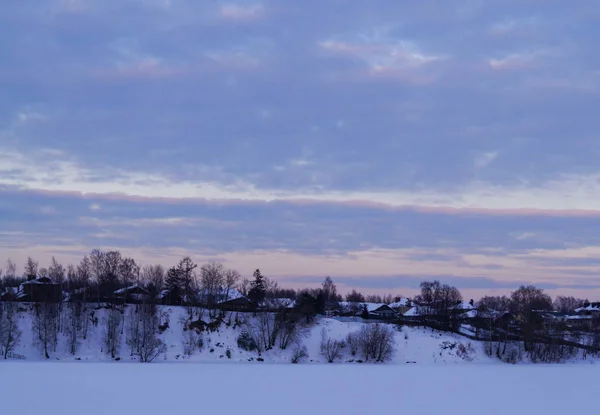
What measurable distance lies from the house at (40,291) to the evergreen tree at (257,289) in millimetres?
19578

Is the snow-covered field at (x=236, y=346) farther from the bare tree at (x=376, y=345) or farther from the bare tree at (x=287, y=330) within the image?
the bare tree at (x=376, y=345)

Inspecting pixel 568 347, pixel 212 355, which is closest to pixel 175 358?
pixel 212 355

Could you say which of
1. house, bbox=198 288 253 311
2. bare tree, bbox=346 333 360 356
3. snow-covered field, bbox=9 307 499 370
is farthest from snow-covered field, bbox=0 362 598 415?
house, bbox=198 288 253 311

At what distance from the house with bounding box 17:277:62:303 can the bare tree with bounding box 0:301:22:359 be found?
5688mm

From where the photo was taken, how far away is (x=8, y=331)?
163 ft

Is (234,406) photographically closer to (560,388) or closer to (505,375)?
(560,388)

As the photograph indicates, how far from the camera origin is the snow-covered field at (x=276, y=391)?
2438 cm

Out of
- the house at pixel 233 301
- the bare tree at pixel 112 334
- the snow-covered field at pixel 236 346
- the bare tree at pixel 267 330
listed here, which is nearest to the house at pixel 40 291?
the snow-covered field at pixel 236 346

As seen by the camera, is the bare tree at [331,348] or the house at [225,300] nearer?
the bare tree at [331,348]

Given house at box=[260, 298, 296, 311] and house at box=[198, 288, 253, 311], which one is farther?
house at box=[198, 288, 253, 311]

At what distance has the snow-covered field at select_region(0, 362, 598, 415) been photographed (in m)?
24.4

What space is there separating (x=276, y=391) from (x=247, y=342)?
27286 millimetres

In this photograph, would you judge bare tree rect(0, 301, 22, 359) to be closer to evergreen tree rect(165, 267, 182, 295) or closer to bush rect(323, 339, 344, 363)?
evergreen tree rect(165, 267, 182, 295)

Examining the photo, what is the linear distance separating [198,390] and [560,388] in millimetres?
20660
